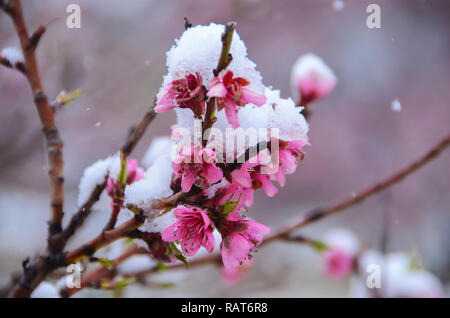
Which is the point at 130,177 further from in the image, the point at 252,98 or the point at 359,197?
the point at 359,197

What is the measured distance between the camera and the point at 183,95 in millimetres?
335

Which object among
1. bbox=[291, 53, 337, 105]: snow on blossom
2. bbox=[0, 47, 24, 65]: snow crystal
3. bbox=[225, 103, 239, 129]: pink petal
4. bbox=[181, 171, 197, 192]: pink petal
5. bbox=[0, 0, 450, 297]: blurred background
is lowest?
bbox=[181, 171, 197, 192]: pink petal

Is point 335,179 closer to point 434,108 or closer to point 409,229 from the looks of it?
point 409,229

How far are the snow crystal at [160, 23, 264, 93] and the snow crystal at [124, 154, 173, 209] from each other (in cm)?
9

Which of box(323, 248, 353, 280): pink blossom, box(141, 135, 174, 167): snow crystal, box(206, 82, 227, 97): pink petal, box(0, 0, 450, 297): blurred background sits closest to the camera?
box(206, 82, 227, 97): pink petal

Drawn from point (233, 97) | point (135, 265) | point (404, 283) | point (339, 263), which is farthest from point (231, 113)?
point (339, 263)

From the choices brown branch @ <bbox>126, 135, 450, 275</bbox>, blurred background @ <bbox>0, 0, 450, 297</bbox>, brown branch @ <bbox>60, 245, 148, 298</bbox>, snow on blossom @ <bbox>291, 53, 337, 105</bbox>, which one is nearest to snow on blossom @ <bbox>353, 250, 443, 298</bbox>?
blurred background @ <bbox>0, 0, 450, 297</bbox>

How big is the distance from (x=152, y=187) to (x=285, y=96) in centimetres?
19

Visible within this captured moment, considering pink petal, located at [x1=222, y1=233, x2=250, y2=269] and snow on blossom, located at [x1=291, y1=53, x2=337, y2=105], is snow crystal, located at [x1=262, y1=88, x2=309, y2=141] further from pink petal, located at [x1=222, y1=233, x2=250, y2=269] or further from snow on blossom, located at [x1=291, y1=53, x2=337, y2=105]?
snow on blossom, located at [x1=291, y1=53, x2=337, y2=105]

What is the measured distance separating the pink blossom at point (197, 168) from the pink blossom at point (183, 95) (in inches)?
1.5

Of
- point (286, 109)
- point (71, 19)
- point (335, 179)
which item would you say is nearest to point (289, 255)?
point (335, 179)

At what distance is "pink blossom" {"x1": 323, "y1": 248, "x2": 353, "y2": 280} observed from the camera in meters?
1.34

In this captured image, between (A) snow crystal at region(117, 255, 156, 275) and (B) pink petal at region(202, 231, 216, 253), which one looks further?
(A) snow crystal at region(117, 255, 156, 275)
